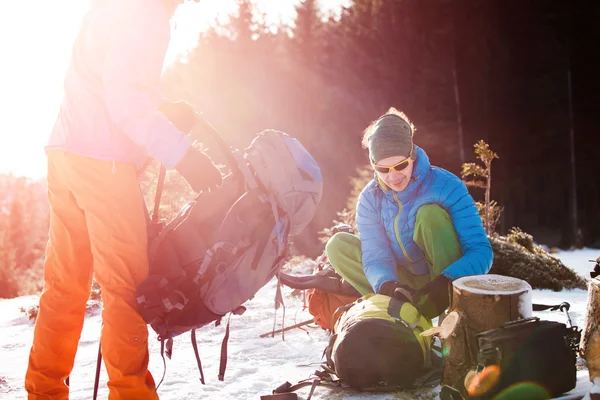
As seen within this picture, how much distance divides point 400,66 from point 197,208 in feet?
46.8

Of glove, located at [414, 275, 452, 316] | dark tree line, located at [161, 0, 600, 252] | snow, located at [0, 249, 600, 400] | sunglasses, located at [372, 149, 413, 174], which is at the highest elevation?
dark tree line, located at [161, 0, 600, 252]

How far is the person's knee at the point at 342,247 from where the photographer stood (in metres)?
3.23

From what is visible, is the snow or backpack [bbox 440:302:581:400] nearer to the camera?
backpack [bbox 440:302:581:400]

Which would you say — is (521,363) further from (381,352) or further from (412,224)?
(412,224)

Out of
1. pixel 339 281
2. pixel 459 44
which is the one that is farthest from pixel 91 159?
pixel 459 44

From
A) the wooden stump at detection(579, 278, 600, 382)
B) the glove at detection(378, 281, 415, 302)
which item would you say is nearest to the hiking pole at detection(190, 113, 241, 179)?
the glove at detection(378, 281, 415, 302)

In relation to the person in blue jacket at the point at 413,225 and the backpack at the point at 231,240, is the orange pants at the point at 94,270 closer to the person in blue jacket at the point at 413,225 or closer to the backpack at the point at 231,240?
the backpack at the point at 231,240

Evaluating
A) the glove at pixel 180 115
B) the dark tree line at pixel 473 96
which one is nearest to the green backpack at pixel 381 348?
the glove at pixel 180 115

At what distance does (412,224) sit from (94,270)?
1.68 meters

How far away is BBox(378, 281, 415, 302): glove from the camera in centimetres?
242

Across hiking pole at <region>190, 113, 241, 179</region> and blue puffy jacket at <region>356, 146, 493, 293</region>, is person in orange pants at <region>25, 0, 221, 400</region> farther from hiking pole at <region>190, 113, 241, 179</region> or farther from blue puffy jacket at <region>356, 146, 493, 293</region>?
blue puffy jacket at <region>356, 146, 493, 293</region>

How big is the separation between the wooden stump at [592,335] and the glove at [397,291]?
765 mm

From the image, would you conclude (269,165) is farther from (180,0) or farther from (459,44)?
(459,44)

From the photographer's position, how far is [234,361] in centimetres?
305
